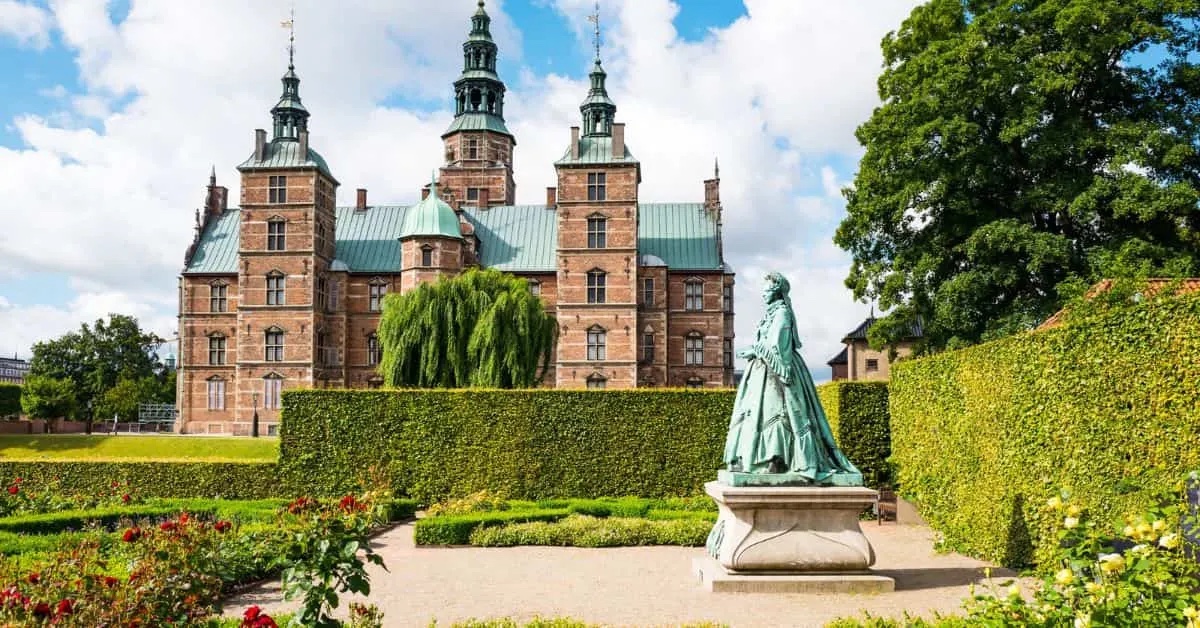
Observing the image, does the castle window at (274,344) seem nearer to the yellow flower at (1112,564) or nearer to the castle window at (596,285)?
the castle window at (596,285)

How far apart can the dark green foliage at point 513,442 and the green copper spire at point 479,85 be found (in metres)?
34.5

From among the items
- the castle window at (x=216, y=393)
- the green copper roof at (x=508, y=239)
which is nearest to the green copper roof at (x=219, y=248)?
the green copper roof at (x=508, y=239)

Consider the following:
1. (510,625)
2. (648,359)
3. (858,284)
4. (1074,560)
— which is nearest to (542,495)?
(858,284)

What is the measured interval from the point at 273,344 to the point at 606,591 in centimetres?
3616

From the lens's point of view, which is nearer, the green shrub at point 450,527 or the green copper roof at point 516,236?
the green shrub at point 450,527

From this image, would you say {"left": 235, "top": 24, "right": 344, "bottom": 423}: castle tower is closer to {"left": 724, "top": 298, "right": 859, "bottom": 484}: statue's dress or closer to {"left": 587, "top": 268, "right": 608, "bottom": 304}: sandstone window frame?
{"left": 587, "top": 268, "right": 608, "bottom": 304}: sandstone window frame

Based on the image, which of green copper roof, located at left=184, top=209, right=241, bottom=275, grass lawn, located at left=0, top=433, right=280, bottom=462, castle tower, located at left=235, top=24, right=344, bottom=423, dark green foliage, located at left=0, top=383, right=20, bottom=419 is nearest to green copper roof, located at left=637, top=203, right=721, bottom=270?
castle tower, located at left=235, top=24, right=344, bottom=423

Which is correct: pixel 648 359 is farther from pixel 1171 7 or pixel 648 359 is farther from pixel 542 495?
pixel 1171 7

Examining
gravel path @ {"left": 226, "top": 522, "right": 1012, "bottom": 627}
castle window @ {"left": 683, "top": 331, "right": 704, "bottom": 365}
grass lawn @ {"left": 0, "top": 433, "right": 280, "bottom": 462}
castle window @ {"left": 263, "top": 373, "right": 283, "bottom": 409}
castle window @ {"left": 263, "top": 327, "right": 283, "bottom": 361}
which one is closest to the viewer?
gravel path @ {"left": 226, "top": 522, "right": 1012, "bottom": 627}

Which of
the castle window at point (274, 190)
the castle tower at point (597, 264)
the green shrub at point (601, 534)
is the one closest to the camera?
the green shrub at point (601, 534)

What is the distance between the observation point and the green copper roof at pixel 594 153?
41.6 meters

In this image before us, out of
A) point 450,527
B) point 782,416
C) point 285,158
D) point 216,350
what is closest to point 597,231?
point 285,158

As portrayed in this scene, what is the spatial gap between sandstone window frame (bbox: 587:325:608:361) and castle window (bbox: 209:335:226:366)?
722 inches

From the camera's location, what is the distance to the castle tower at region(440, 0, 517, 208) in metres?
51.3
